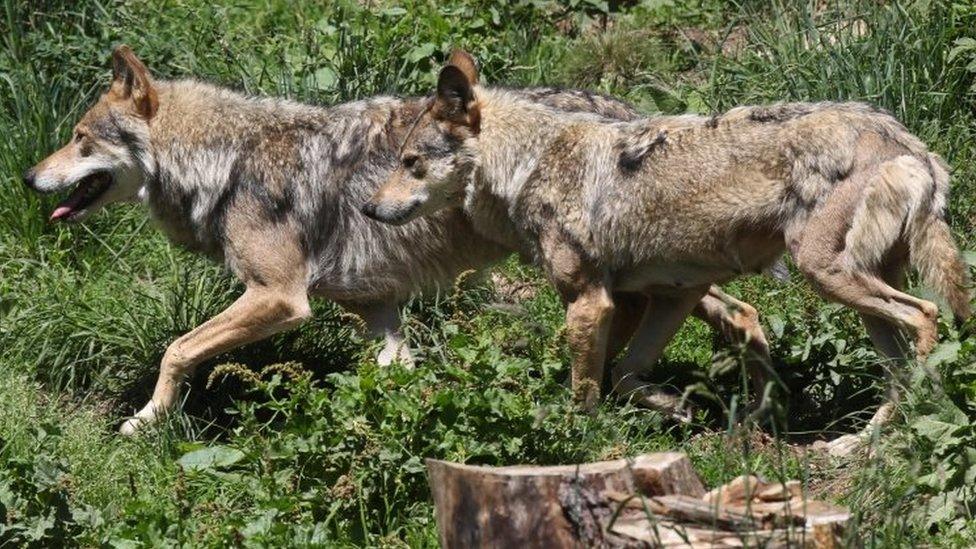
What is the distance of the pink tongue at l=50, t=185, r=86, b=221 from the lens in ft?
25.2

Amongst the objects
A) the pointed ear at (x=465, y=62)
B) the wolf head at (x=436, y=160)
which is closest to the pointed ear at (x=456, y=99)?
the wolf head at (x=436, y=160)

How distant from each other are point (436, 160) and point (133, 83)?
5.26ft

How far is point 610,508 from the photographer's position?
4.55 meters

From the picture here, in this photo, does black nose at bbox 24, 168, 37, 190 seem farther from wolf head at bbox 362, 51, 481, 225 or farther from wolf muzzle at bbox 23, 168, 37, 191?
wolf head at bbox 362, 51, 481, 225

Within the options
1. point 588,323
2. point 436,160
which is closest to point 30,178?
point 436,160

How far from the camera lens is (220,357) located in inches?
306

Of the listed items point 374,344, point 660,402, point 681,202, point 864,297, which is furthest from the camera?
point 660,402

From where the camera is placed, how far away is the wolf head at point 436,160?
715 cm

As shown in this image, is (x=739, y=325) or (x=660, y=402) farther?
(x=739, y=325)

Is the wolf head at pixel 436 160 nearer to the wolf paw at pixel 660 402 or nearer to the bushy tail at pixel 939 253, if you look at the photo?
the wolf paw at pixel 660 402

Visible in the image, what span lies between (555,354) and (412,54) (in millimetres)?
3684

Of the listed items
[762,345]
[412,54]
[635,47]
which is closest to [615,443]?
[762,345]

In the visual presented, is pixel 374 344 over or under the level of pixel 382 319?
over

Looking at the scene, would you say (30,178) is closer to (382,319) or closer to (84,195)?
(84,195)
